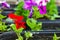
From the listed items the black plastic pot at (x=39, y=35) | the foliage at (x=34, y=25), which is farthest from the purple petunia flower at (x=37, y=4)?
the black plastic pot at (x=39, y=35)

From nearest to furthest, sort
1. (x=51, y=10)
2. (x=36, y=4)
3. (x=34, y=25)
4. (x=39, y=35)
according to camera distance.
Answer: (x=39, y=35) < (x=34, y=25) < (x=36, y=4) < (x=51, y=10)

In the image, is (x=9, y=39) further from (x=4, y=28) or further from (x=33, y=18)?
(x=33, y=18)

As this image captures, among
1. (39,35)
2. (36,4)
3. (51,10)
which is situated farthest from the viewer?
(51,10)

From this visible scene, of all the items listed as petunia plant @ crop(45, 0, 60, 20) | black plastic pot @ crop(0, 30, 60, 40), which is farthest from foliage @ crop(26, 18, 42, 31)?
petunia plant @ crop(45, 0, 60, 20)

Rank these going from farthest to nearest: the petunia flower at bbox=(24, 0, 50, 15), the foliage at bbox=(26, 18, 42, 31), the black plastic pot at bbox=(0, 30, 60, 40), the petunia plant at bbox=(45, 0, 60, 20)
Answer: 1. the petunia plant at bbox=(45, 0, 60, 20)
2. the petunia flower at bbox=(24, 0, 50, 15)
3. the foliage at bbox=(26, 18, 42, 31)
4. the black plastic pot at bbox=(0, 30, 60, 40)

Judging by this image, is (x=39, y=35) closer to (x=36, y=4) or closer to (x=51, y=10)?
(x=36, y=4)

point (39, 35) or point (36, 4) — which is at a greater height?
point (36, 4)

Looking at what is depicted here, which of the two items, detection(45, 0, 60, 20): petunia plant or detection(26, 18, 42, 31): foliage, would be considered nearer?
detection(26, 18, 42, 31): foliage

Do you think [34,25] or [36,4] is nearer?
[34,25]

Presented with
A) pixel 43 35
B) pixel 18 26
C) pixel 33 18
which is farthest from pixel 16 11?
pixel 43 35

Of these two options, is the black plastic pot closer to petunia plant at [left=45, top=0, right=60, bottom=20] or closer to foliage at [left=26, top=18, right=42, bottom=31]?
foliage at [left=26, top=18, right=42, bottom=31]

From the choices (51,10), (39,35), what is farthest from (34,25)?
(51,10)

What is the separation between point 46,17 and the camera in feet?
5.24

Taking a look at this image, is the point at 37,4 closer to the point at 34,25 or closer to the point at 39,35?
the point at 34,25
